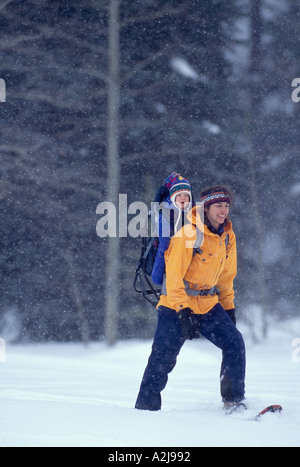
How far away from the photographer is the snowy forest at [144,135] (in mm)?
14383

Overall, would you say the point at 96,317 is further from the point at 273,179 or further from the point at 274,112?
the point at 274,112

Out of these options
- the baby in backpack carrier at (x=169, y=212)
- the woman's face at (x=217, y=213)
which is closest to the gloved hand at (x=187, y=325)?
the baby in backpack carrier at (x=169, y=212)

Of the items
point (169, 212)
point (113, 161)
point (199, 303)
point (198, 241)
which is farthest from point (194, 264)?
point (113, 161)

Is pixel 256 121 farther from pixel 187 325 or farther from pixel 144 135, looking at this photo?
pixel 187 325

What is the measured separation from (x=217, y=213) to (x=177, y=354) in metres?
1.06

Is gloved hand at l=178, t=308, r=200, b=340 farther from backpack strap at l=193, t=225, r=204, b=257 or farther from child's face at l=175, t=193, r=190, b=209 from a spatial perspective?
child's face at l=175, t=193, r=190, b=209

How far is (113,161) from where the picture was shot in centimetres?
1359

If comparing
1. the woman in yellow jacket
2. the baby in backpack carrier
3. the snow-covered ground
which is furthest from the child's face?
the snow-covered ground

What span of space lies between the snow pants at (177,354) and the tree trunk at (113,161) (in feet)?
29.8

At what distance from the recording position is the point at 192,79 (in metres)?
14.9

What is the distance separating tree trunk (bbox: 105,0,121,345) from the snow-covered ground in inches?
30.1

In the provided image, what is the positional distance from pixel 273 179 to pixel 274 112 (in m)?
1.70

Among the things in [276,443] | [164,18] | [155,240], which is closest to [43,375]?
[155,240]

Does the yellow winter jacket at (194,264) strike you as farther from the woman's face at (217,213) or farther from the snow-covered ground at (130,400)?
the snow-covered ground at (130,400)
